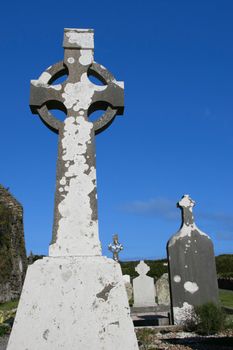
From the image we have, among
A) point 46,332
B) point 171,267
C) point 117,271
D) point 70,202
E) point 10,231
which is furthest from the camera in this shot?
point 10,231

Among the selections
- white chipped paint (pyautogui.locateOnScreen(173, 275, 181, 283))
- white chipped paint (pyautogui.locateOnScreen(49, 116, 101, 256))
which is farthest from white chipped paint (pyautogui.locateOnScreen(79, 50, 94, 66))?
white chipped paint (pyautogui.locateOnScreen(173, 275, 181, 283))

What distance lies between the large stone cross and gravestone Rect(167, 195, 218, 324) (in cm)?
565

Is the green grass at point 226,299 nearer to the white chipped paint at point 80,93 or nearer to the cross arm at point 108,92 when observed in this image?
the cross arm at point 108,92

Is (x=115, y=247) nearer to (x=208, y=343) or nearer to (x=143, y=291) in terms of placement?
(x=143, y=291)

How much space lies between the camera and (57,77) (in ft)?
14.4

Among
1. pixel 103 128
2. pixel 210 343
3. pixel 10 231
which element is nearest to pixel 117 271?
pixel 103 128

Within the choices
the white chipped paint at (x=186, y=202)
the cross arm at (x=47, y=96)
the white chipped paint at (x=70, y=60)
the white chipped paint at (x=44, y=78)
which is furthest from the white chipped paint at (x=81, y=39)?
the white chipped paint at (x=186, y=202)

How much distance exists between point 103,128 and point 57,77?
2.99 ft

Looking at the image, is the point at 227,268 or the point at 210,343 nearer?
the point at 210,343

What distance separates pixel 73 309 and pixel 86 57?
2873 millimetres

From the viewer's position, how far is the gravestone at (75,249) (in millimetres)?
3227

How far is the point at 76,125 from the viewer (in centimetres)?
406

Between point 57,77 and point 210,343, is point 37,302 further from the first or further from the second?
point 210,343

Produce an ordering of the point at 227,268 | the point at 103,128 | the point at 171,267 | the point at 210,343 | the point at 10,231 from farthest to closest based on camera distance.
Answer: the point at 227,268 → the point at 10,231 → the point at 171,267 → the point at 210,343 → the point at 103,128
